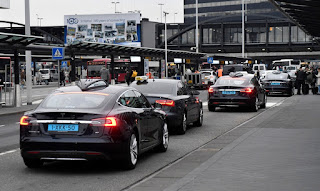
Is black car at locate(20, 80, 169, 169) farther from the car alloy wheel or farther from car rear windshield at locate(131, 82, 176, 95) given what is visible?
car rear windshield at locate(131, 82, 176, 95)

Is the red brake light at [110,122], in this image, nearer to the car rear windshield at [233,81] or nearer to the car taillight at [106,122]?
the car taillight at [106,122]

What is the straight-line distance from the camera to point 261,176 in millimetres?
8438

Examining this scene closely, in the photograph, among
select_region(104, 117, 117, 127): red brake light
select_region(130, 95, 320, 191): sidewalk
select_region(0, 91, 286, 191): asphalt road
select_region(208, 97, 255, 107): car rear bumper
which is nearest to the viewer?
select_region(130, 95, 320, 191): sidewalk

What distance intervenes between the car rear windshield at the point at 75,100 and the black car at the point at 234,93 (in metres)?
13.6

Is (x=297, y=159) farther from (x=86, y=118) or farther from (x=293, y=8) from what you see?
(x=293, y=8)

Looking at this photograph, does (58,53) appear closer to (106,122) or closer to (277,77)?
(277,77)

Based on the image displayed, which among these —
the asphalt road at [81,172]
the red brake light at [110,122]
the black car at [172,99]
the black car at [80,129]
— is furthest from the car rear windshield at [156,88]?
the red brake light at [110,122]

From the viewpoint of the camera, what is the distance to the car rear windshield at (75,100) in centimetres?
957

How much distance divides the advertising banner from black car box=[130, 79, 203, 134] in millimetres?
62577

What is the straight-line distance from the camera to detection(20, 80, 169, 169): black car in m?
9.14

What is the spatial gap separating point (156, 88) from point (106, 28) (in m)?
66.9

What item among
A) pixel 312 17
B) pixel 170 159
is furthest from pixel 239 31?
pixel 170 159

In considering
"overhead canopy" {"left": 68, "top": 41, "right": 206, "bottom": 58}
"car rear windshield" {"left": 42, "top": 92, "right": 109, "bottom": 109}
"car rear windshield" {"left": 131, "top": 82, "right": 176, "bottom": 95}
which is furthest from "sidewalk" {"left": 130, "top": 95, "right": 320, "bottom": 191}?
"overhead canopy" {"left": 68, "top": 41, "right": 206, "bottom": 58}

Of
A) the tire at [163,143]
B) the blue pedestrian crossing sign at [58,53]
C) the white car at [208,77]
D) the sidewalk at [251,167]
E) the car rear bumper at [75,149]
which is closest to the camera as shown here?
the sidewalk at [251,167]
